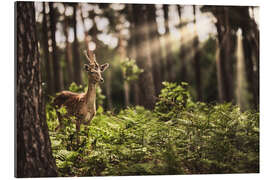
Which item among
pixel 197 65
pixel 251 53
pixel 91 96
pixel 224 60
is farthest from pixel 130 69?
pixel 251 53

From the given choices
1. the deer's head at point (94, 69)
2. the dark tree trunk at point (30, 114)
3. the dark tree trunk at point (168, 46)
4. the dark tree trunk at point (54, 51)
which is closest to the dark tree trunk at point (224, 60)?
the dark tree trunk at point (168, 46)

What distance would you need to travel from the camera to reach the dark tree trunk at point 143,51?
23.8 ft

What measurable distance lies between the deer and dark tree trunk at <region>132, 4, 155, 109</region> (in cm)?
121

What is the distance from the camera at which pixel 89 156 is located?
17.8 ft

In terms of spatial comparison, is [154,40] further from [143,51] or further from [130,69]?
[130,69]

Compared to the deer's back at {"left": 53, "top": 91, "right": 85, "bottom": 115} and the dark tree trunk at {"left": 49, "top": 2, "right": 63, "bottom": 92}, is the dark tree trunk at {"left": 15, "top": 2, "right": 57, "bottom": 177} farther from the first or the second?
the dark tree trunk at {"left": 49, "top": 2, "right": 63, "bottom": 92}

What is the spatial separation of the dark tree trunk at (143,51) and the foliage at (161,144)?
3.69 feet

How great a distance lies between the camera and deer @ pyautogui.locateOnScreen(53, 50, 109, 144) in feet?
20.0

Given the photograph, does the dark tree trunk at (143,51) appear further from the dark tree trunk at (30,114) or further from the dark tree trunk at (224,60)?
the dark tree trunk at (30,114)

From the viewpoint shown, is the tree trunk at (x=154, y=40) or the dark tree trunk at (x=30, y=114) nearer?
the dark tree trunk at (x=30, y=114)
